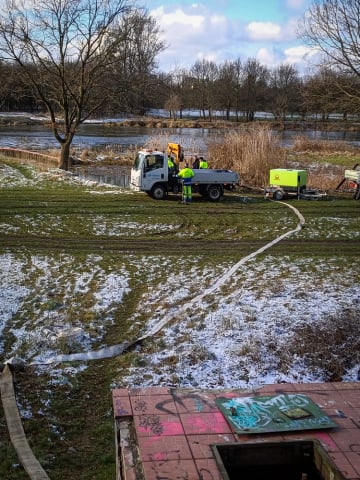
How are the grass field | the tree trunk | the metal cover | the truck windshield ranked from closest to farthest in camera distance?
the metal cover < the grass field < the truck windshield < the tree trunk

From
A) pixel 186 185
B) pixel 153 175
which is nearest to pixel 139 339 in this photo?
pixel 186 185

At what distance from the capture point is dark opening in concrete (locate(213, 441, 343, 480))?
534 cm

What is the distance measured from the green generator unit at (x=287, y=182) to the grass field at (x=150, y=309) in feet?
14.0

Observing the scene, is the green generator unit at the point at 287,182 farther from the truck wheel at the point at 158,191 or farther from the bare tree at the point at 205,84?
the bare tree at the point at 205,84

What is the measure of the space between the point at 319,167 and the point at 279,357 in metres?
26.6

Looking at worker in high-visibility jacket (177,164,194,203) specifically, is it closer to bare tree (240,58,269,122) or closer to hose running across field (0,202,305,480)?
hose running across field (0,202,305,480)

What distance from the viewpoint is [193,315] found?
1042 cm

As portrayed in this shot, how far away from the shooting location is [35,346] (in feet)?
30.0

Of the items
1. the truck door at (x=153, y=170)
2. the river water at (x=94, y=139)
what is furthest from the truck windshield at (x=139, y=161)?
the river water at (x=94, y=139)

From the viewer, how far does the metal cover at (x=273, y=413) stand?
18.6ft

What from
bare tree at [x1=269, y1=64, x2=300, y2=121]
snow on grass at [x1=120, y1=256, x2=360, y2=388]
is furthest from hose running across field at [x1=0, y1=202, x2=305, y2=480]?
bare tree at [x1=269, y1=64, x2=300, y2=121]

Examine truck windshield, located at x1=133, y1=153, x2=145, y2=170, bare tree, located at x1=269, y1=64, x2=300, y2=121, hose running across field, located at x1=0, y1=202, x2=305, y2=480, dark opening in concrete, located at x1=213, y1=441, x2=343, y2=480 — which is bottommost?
hose running across field, located at x1=0, y1=202, x2=305, y2=480

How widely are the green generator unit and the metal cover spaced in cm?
1649

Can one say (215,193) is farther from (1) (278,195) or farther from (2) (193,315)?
(2) (193,315)
